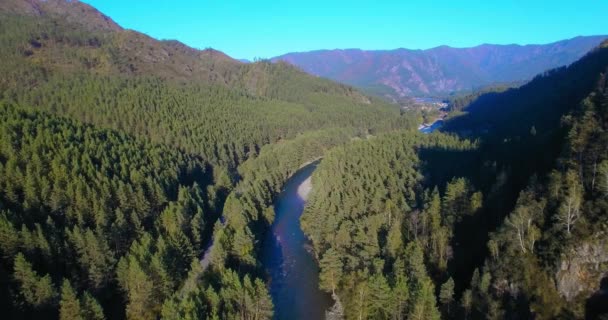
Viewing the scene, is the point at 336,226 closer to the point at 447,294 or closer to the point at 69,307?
the point at 447,294

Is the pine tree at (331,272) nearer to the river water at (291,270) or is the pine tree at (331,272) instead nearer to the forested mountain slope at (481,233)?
the forested mountain slope at (481,233)

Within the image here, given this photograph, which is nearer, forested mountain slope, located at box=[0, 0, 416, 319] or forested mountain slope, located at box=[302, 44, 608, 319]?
forested mountain slope, located at box=[302, 44, 608, 319]

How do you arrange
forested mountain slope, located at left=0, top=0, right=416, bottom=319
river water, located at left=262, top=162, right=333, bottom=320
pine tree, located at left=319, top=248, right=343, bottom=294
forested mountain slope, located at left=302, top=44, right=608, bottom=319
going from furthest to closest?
pine tree, located at left=319, top=248, right=343, bottom=294
river water, located at left=262, top=162, right=333, bottom=320
forested mountain slope, located at left=0, top=0, right=416, bottom=319
forested mountain slope, located at left=302, top=44, right=608, bottom=319

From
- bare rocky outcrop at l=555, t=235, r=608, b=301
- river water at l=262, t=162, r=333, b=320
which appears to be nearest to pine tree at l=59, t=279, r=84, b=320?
river water at l=262, t=162, r=333, b=320

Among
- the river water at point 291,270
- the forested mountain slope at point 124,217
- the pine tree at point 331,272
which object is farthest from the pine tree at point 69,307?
the pine tree at point 331,272

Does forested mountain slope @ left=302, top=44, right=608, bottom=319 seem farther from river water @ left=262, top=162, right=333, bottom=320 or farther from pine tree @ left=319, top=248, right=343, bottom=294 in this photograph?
river water @ left=262, top=162, right=333, bottom=320

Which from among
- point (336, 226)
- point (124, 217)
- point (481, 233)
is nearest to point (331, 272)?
point (336, 226)

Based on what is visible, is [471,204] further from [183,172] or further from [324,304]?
[183,172]
